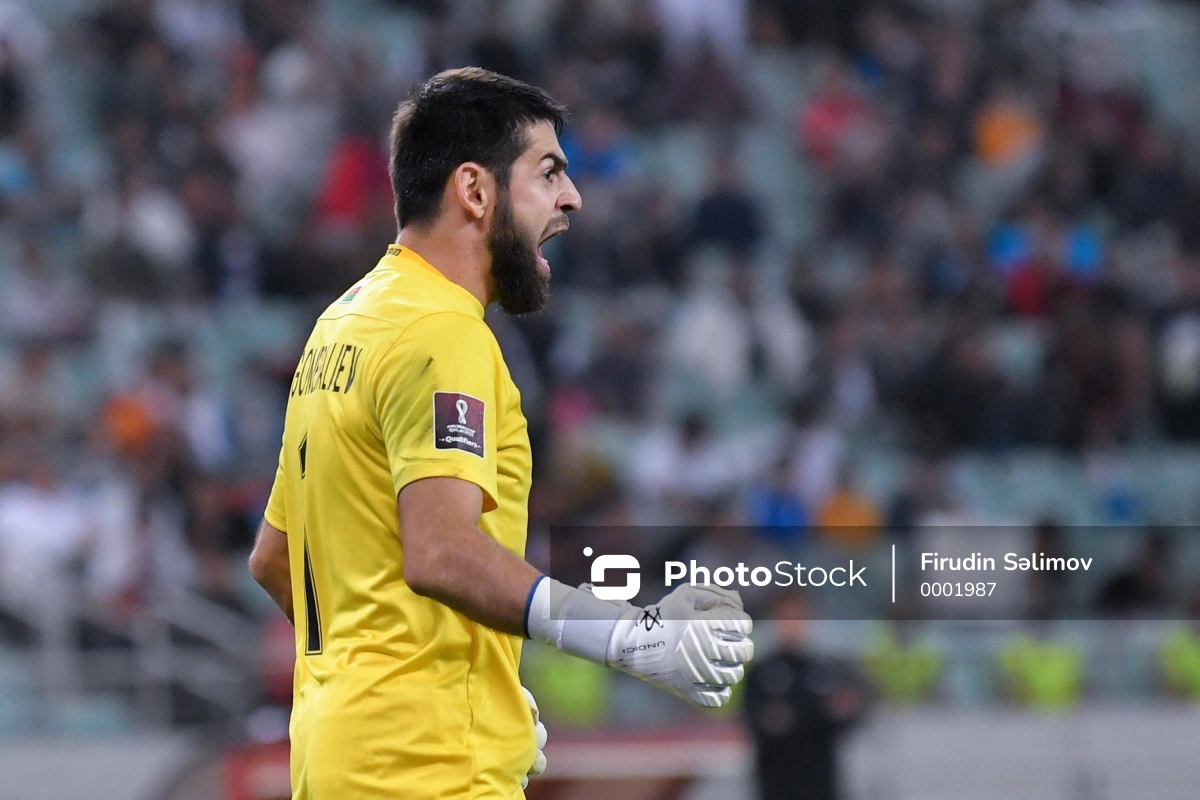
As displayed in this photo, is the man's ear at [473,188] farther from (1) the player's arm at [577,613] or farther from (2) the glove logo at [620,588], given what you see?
(2) the glove logo at [620,588]

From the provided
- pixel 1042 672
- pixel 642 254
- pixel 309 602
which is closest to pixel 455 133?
pixel 309 602

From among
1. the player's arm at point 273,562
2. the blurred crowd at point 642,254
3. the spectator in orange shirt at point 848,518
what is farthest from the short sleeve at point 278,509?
the spectator in orange shirt at point 848,518

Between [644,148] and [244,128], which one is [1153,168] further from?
[244,128]

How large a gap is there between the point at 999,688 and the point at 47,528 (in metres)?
5.16

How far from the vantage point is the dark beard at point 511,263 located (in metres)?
3.29

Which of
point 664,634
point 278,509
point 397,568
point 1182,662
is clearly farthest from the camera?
point 1182,662

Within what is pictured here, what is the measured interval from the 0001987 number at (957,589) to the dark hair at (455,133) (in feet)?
21.3

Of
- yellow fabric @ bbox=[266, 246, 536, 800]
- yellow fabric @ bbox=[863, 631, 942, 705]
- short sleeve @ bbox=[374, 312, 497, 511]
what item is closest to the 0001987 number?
yellow fabric @ bbox=[863, 631, 942, 705]

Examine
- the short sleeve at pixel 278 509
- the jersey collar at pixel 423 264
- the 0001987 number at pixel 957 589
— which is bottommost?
the short sleeve at pixel 278 509

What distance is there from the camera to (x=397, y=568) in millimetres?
3102

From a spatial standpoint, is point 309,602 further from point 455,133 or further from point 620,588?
point 620,588

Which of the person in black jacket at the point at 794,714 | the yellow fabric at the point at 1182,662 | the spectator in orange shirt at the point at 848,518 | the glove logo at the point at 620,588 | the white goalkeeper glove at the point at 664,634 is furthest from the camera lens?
the spectator in orange shirt at the point at 848,518

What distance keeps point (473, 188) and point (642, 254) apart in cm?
862

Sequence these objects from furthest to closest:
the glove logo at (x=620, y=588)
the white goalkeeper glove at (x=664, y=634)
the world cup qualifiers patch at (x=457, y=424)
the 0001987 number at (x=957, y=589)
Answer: the 0001987 number at (x=957, y=589)
the glove logo at (x=620, y=588)
the world cup qualifiers patch at (x=457, y=424)
the white goalkeeper glove at (x=664, y=634)
